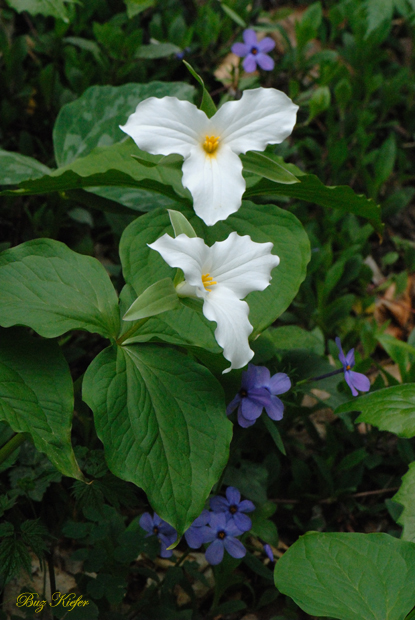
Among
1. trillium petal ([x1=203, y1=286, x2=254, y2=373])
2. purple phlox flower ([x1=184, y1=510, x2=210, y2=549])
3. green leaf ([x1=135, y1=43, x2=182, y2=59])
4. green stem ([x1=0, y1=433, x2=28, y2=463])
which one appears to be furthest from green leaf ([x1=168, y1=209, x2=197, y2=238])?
green leaf ([x1=135, y1=43, x2=182, y2=59])

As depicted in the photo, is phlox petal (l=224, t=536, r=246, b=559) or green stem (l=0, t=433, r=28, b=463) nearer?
green stem (l=0, t=433, r=28, b=463)

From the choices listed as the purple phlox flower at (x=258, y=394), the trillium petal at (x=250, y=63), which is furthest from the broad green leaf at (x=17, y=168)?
the trillium petal at (x=250, y=63)

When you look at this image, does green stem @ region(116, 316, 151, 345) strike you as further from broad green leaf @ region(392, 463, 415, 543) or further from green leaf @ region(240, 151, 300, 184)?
broad green leaf @ region(392, 463, 415, 543)

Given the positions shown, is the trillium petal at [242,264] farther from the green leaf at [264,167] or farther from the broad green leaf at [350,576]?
the broad green leaf at [350,576]

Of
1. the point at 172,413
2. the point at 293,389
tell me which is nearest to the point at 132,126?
the point at 172,413

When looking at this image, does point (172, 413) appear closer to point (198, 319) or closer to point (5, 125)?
point (198, 319)

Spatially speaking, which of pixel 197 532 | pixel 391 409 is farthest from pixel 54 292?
pixel 391 409

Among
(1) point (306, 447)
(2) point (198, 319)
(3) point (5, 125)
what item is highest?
(2) point (198, 319)
